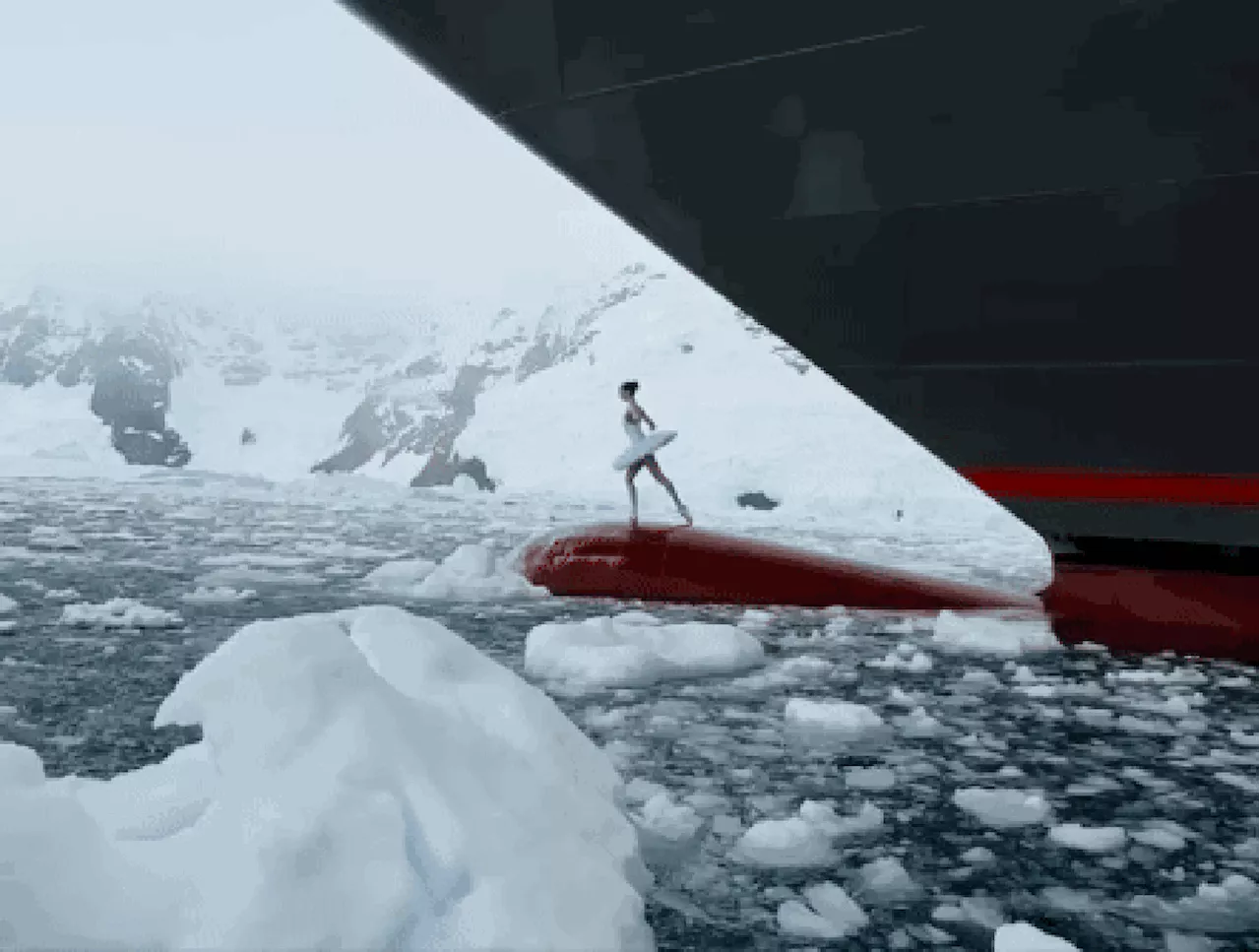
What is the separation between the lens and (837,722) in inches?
131

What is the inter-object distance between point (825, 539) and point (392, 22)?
11.5 metres

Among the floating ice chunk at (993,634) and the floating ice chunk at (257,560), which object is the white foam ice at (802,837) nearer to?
the floating ice chunk at (993,634)

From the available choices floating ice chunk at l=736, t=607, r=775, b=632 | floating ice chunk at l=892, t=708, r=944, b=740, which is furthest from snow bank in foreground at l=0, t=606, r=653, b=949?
floating ice chunk at l=736, t=607, r=775, b=632

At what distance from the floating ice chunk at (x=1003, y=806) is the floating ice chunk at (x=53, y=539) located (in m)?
8.86

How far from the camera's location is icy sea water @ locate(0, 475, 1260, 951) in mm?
2023

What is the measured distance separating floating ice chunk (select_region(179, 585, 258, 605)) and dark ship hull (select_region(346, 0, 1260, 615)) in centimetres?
318

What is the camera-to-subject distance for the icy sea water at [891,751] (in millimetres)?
2023

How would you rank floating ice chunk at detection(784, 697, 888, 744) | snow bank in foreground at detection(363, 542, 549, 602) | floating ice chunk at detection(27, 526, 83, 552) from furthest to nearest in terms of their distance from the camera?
1. floating ice chunk at detection(27, 526, 83, 552)
2. snow bank in foreground at detection(363, 542, 549, 602)
3. floating ice chunk at detection(784, 697, 888, 744)

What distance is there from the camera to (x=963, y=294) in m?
4.72

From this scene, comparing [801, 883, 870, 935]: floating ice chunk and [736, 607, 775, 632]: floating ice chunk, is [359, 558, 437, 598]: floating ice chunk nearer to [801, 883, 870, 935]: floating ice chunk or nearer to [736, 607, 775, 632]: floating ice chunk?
[736, 607, 775, 632]: floating ice chunk

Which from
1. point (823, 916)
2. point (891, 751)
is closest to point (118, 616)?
point (891, 751)

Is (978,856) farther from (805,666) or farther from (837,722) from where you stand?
(805,666)

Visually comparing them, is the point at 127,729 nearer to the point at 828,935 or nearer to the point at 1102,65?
the point at 828,935

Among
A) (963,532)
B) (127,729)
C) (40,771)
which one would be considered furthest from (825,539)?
(40,771)
